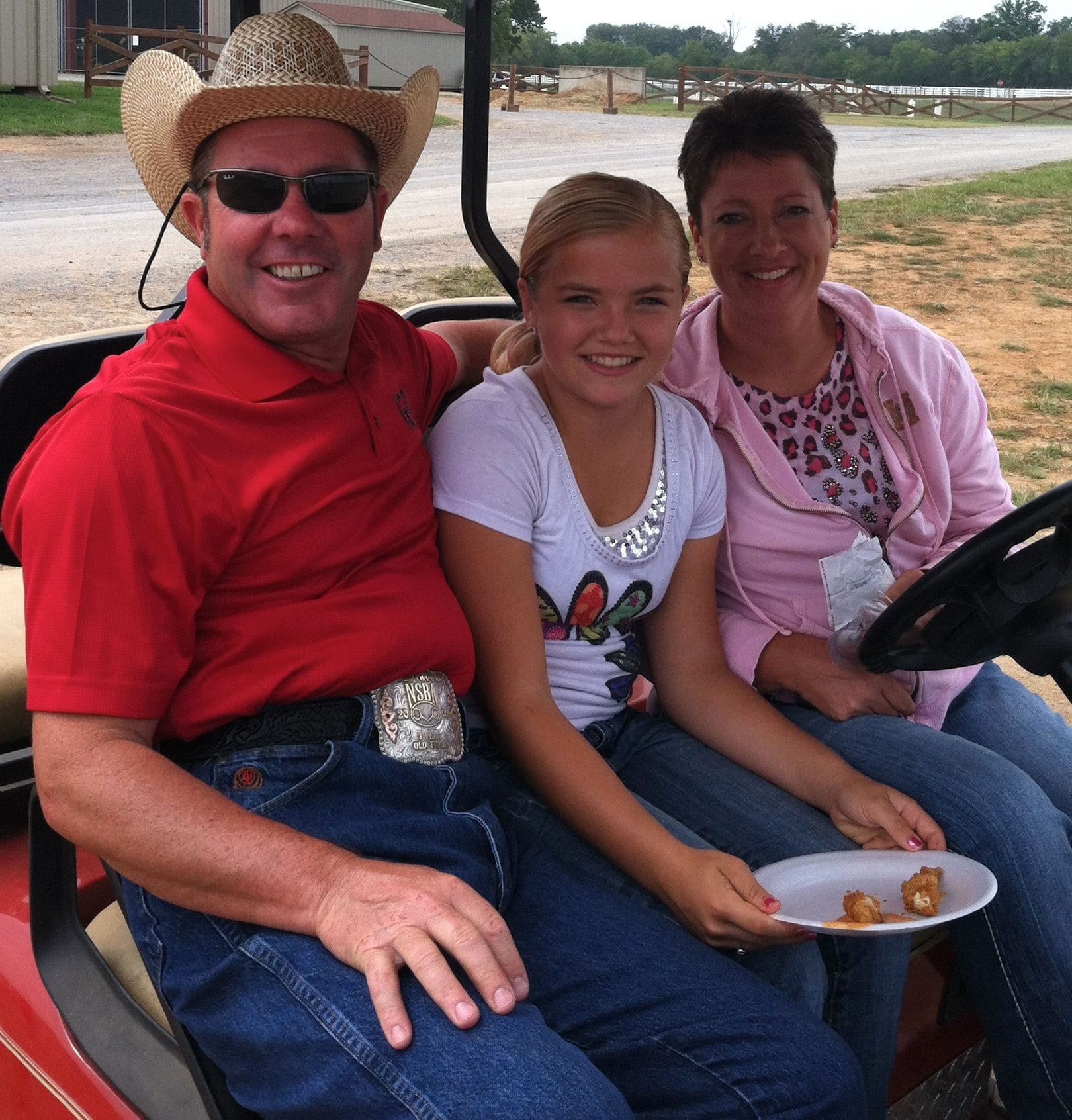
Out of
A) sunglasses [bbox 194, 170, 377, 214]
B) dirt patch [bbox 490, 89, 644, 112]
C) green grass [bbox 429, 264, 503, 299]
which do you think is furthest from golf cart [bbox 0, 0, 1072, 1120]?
green grass [bbox 429, 264, 503, 299]

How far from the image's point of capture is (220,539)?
149 cm

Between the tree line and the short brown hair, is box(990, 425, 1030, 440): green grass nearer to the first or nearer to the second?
the tree line

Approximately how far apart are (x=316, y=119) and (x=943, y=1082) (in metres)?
1.64

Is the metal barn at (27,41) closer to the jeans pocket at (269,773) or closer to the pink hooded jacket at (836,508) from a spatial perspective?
the pink hooded jacket at (836,508)

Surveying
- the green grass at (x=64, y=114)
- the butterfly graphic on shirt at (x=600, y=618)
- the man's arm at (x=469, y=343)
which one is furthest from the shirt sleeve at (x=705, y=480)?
the green grass at (x=64, y=114)

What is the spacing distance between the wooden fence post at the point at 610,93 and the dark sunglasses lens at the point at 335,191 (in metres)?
1.95

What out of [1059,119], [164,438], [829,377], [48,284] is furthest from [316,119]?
[48,284]

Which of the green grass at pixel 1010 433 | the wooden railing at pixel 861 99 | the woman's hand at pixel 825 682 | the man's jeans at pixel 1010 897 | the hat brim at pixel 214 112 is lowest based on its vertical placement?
the green grass at pixel 1010 433

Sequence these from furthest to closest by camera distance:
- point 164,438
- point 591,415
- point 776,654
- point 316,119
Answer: point 776,654 < point 591,415 < point 316,119 < point 164,438

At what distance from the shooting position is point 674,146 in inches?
103

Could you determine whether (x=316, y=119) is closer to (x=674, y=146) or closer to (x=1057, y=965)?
(x=674, y=146)

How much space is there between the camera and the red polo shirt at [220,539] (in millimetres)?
1379

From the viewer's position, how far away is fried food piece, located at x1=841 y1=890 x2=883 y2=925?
5.00 feet

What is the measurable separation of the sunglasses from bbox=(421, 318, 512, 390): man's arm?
50cm
